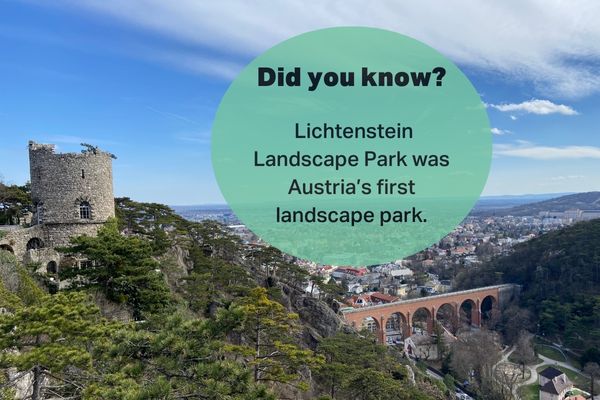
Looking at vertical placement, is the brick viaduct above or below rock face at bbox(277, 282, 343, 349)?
below

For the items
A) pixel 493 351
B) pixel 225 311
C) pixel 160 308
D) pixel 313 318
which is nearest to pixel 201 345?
pixel 225 311

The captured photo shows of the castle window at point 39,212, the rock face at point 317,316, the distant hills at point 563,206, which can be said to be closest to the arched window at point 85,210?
the castle window at point 39,212

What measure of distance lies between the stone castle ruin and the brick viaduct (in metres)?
16.9

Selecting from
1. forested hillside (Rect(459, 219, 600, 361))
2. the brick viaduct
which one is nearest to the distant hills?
forested hillside (Rect(459, 219, 600, 361))

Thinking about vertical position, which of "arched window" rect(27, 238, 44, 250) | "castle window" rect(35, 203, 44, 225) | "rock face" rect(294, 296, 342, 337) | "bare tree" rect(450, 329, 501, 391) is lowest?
"bare tree" rect(450, 329, 501, 391)

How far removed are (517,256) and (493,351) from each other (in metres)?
18.0

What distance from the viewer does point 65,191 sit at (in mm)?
9344

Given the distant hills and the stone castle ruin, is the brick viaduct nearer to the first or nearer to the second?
the stone castle ruin

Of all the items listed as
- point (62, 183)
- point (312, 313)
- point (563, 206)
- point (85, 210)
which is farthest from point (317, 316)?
point (563, 206)

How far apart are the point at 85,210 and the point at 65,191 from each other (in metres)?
0.56

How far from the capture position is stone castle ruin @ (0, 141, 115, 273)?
9219mm

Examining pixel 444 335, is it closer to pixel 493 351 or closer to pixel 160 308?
pixel 493 351

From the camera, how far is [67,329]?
3465mm

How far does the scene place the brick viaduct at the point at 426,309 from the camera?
2670 cm
